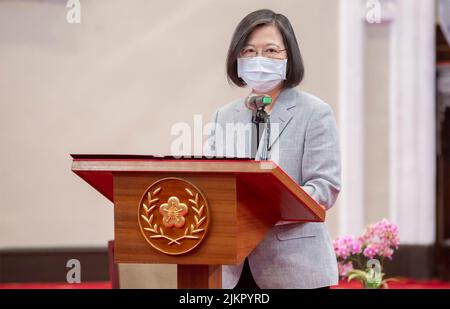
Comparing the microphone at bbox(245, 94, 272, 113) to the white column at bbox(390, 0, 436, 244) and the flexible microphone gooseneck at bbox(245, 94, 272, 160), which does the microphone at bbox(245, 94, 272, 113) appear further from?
the white column at bbox(390, 0, 436, 244)

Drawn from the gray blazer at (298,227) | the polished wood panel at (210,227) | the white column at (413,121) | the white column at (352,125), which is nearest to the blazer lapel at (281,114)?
the gray blazer at (298,227)

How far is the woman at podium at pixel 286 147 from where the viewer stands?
2.57 meters

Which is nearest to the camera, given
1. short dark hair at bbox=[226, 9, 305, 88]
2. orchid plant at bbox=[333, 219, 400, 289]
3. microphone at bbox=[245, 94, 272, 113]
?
microphone at bbox=[245, 94, 272, 113]

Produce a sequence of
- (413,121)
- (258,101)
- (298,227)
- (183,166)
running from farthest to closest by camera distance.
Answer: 1. (413,121)
2. (298,227)
3. (258,101)
4. (183,166)

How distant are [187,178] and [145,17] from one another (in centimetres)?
237

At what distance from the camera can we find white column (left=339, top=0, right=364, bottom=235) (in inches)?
223

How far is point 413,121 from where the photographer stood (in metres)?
Result: 6.31

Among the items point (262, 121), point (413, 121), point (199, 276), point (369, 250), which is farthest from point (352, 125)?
point (199, 276)

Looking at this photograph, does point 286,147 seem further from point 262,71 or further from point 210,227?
point 210,227

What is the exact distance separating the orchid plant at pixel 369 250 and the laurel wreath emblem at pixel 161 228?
2.12m

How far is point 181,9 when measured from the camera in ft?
14.6

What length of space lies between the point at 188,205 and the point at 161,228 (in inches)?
3.8

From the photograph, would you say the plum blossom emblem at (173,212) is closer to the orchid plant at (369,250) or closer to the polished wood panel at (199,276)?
the polished wood panel at (199,276)

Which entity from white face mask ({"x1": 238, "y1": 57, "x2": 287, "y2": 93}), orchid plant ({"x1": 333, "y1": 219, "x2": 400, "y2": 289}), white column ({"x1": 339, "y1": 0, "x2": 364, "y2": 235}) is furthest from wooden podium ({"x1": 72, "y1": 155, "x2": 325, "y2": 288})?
white column ({"x1": 339, "y1": 0, "x2": 364, "y2": 235})
